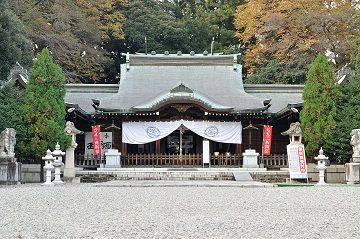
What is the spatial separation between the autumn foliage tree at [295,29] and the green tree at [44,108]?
14723mm

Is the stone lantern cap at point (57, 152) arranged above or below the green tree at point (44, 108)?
below

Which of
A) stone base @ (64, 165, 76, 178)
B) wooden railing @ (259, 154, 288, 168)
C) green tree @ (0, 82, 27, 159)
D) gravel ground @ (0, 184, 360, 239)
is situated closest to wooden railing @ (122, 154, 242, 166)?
wooden railing @ (259, 154, 288, 168)

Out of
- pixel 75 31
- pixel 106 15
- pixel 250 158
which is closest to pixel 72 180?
pixel 250 158

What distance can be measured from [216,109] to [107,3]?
15.6 meters

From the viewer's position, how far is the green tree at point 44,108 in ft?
61.9

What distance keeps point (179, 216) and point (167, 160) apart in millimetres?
14746

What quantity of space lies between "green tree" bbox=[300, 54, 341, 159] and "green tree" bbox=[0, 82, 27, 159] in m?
10.00

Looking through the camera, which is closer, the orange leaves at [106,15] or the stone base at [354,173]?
the stone base at [354,173]

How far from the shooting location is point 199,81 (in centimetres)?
2527

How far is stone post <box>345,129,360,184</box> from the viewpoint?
1727 cm

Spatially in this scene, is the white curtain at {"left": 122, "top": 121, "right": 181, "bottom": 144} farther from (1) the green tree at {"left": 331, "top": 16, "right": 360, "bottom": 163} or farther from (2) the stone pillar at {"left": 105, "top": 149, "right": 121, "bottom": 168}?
(1) the green tree at {"left": 331, "top": 16, "right": 360, "bottom": 163}

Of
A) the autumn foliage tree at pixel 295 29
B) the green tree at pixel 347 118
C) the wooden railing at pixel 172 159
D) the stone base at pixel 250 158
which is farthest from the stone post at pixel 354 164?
the autumn foliage tree at pixel 295 29

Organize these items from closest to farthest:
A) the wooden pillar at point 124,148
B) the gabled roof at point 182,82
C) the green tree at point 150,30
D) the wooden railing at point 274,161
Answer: the wooden railing at point 274,161, the gabled roof at point 182,82, the wooden pillar at point 124,148, the green tree at point 150,30

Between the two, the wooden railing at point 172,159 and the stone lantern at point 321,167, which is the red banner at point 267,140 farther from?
the stone lantern at point 321,167
